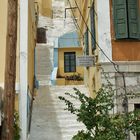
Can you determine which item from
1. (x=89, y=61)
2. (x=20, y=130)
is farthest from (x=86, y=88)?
(x=20, y=130)

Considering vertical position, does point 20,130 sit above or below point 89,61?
below

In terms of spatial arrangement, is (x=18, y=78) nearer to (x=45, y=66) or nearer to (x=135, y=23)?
(x=135, y=23)

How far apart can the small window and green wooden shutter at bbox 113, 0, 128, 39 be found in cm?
1399

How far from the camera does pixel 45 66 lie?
89.4 feet

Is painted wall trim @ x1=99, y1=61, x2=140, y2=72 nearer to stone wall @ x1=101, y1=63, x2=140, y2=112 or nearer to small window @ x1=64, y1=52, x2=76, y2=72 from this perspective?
stone wall @ x1=101, y1=63, x2=140, y2=112

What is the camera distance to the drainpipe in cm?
1395

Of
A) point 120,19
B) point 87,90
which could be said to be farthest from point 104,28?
point 87,90

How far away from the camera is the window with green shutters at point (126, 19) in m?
13.4

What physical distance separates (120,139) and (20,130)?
3.90 m

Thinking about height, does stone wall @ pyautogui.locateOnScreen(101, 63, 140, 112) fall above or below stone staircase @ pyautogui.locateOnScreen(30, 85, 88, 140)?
above

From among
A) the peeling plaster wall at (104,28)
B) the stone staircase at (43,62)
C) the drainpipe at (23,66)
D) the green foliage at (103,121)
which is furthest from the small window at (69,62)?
the green foliage at (103,121)

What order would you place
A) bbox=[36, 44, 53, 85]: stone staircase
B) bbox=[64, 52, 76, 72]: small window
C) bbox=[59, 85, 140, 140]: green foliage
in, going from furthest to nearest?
bbox=[64, 52, 76, 72]: small window
bbox=[36, 44, 53, 85]: stone staircase
bbox=[59, 85, 140, 140]: green foliage

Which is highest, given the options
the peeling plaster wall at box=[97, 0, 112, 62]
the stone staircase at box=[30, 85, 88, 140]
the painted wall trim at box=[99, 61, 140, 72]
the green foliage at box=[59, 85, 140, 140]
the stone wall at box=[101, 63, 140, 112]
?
the peeling plaster wall at box=[97, 0, 112, 62]

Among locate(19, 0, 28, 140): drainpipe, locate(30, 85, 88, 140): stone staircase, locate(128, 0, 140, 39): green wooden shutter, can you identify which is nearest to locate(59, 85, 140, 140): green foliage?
locate(128, 0, 140, 39): green wooden shutter
